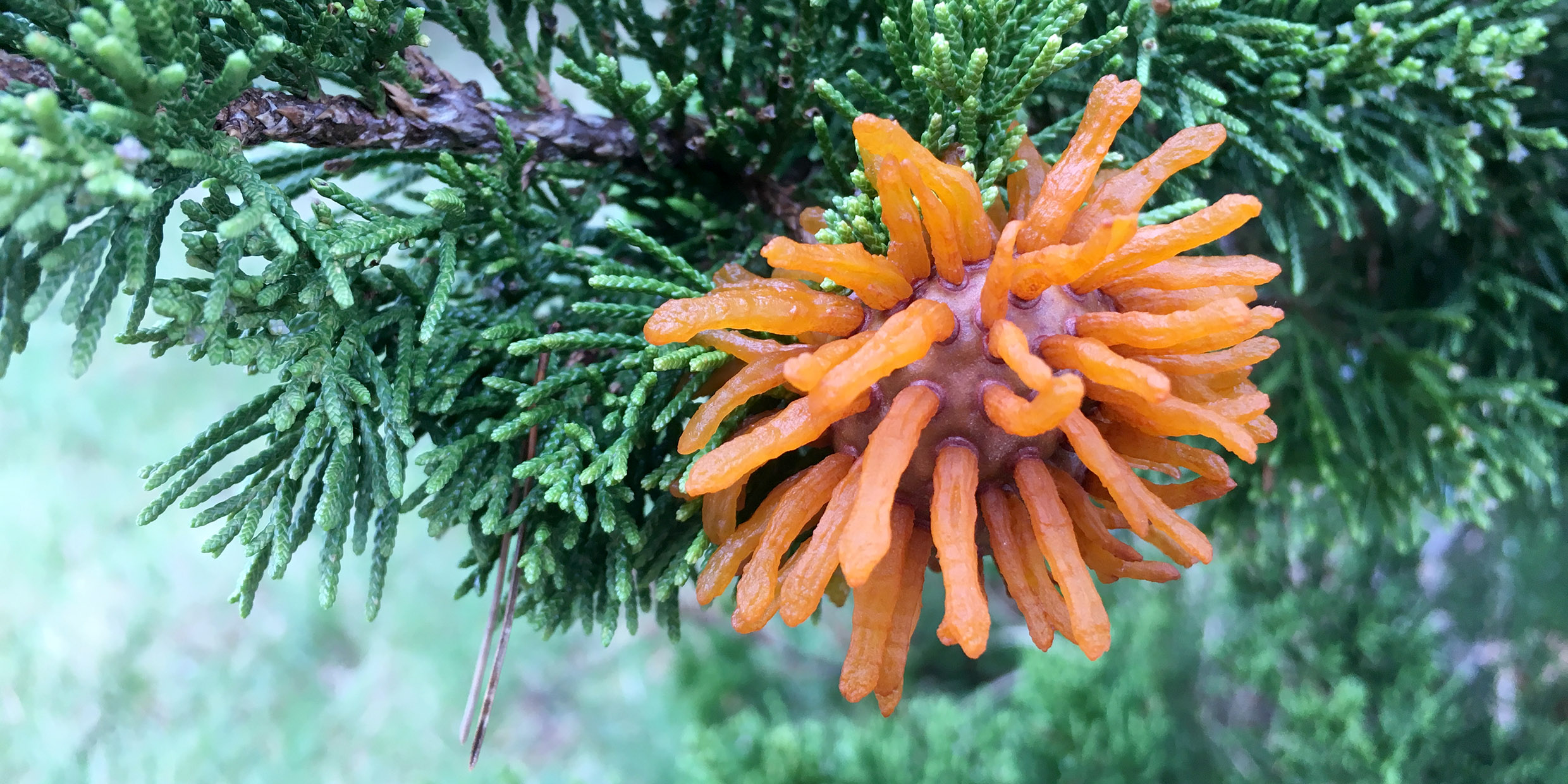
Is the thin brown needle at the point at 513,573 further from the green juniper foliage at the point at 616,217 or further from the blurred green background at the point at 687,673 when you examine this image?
the blurred green background at the point at 687,673

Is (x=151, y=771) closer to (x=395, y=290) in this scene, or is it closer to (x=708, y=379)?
(x=395, y=290)

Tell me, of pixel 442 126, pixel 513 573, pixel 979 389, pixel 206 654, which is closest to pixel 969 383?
pixel 979 389

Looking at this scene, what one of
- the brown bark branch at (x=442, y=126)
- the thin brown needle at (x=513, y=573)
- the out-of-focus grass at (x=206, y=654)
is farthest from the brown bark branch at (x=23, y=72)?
the out-of-focus grass at (x=206, y=654)

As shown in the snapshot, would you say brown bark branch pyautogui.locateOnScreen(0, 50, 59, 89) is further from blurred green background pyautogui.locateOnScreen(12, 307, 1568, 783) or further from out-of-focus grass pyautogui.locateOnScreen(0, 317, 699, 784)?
out-of-focus grass pyautogui.locateOnScreen(0, 317, 699, 784)

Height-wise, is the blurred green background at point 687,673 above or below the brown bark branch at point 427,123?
below

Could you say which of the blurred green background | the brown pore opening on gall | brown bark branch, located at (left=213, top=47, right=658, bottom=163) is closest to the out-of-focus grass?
the blurred green background

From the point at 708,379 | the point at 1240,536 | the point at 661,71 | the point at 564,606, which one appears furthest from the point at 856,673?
the point at 1240,536

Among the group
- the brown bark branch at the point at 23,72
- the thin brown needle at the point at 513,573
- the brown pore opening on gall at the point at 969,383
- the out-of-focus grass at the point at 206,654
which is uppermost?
the brown bark branch at the point at 23,72
